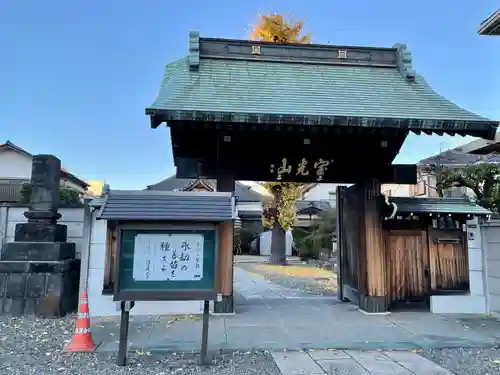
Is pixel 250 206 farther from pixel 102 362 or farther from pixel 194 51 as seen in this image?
pixel 102 362

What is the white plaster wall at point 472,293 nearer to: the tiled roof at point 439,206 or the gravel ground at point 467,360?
the tiled roof at point 439,206

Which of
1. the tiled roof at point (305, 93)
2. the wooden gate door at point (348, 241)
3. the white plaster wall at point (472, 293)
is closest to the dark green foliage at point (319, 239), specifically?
the wooden gate door at point (348, 241)

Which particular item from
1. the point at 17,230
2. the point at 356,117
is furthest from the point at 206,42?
the point at 17,230

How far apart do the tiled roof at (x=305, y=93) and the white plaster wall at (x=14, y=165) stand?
2073 cm

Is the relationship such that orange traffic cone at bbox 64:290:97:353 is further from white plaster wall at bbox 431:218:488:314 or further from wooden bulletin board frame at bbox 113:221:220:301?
white plaster wall at bbox 431:218:488:314

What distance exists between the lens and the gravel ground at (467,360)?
488 cm

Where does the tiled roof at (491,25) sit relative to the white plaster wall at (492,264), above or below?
above

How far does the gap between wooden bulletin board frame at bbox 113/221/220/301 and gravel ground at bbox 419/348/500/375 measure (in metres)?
3.03

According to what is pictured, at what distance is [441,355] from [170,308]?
4826 millimetres

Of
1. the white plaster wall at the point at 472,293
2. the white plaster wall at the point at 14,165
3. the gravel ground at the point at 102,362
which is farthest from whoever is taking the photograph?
the white plaster wall at the point at 14,165

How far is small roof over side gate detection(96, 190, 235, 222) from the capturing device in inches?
195

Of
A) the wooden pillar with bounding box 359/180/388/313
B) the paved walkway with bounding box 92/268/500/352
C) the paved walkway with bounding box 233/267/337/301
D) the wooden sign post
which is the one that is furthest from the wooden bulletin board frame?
the paved walkway with bounding box 233/267/337/301

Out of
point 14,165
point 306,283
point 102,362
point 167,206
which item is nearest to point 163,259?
point 167,206

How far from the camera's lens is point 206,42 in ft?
30.7
